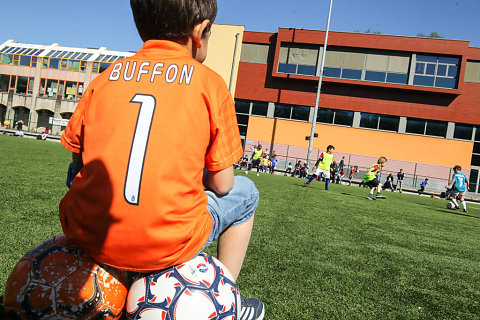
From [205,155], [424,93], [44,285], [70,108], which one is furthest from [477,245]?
[70,108]

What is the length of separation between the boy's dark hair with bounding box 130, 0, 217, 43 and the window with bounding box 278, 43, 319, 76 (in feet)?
100

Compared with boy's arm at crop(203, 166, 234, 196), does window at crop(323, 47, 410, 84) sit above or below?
above

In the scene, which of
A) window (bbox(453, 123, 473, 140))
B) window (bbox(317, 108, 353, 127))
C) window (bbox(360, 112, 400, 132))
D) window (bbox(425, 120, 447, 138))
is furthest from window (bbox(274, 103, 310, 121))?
window (bbox(453, 123, 473, 140))

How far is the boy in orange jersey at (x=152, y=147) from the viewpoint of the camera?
1.27 metres

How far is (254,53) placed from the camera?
3247 centimetres

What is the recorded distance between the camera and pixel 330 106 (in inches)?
1210

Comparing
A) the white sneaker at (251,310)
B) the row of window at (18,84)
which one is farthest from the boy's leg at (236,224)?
the row of window at (18,84)

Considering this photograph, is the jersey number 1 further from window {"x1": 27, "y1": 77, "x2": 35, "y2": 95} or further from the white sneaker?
window {"x1": 27, "y1": 77, "x2": 35, "y2": 95}

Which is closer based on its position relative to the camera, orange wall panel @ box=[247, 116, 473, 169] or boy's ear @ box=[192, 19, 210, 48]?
boy's ear @ box=[192, 19, 210, 48]

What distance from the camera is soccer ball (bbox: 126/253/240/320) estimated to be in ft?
4.35

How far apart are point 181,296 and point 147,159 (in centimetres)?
53

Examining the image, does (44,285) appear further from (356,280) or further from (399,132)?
(399,132)

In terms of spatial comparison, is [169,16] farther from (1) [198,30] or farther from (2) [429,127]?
(2) [429,127]

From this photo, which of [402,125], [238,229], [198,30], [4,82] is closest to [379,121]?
[402,125]
